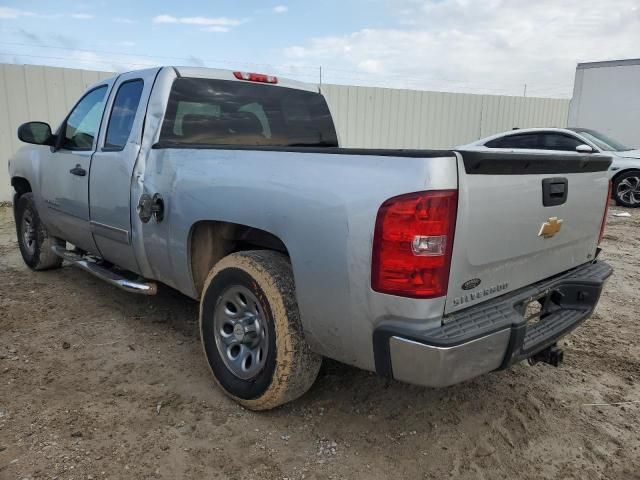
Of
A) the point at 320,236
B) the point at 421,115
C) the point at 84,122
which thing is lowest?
the point at 320,236

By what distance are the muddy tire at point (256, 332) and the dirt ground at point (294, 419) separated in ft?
0.67

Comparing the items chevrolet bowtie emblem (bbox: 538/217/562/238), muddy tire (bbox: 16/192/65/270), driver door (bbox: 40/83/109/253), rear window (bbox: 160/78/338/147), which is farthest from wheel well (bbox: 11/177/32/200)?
chevrolet bowtie emblem (bbox: 538/217/562/238)

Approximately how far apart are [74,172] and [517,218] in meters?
3.33

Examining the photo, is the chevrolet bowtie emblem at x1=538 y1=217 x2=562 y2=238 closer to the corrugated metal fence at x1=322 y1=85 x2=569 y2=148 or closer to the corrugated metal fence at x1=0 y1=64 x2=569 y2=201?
the corrugated metal fence at x1=0 y1=64 x2=569 y2=201

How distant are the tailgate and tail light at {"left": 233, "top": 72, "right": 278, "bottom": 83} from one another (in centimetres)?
231

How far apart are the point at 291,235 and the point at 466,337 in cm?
88

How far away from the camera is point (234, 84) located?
12.4 feet

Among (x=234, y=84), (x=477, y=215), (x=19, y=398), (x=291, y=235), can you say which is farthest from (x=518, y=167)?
(x=19, y=398)

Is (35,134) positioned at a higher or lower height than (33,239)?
higher

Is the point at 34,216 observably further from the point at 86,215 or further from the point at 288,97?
the point at 288,97

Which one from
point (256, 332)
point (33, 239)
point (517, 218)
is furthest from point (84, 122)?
point (517, 218)

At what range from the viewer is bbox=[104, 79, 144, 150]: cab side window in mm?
3592

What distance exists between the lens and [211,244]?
122 inches

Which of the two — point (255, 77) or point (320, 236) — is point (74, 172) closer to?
point (255, 77)
